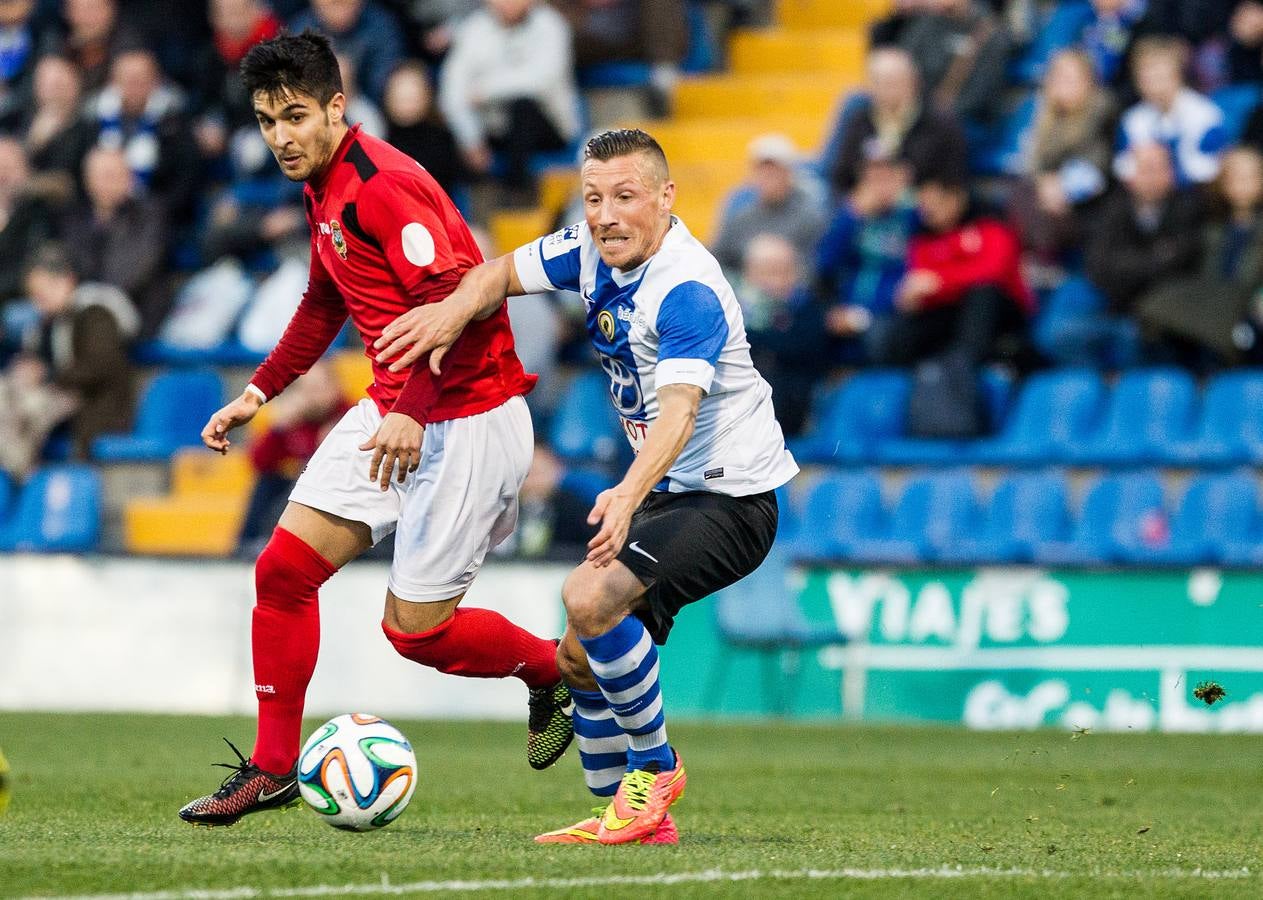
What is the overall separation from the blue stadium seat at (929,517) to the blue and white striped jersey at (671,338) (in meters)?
6.89

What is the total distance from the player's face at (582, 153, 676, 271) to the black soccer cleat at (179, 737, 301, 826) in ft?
6.33

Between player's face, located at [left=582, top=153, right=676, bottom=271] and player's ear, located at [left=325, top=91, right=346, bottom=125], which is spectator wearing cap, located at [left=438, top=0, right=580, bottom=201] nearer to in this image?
player's ear, located at [left=325, top=91, right=346, bottom=125]

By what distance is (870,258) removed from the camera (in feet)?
48.5

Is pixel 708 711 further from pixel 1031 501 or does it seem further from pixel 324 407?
pixel 324 407

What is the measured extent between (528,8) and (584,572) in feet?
37.4

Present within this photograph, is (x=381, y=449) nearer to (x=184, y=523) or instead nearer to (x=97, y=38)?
(x=184, y=523)

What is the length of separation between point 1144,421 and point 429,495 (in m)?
7.52

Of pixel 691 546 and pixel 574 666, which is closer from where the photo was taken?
pixel 691 546

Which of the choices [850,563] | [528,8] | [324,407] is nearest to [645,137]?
[850,563]

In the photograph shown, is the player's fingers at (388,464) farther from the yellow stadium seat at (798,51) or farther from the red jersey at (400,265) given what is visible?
the yellow stadium seat at (798,51)

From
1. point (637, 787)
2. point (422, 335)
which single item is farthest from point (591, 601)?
point (422, 335)

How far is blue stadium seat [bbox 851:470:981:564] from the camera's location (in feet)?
44.3

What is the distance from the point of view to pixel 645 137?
248 inches

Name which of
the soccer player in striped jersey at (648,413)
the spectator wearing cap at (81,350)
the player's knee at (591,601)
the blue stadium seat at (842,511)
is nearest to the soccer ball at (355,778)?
the soccer player in striped jersey at (648,413)
